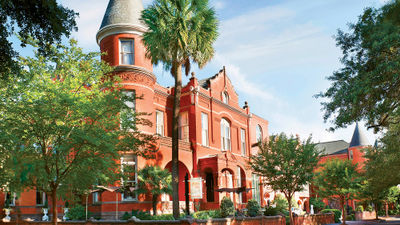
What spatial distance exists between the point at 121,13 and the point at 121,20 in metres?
0.65

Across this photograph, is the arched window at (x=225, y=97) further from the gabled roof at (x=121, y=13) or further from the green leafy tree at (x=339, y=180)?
the gabled roof at (x=121, y=13)

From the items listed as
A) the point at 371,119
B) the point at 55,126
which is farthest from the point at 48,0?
the point at 371,119

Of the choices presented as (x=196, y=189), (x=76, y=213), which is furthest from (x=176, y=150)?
(x=76, y=213)

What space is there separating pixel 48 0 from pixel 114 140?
250 inches

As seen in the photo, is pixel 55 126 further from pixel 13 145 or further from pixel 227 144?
pixel 227 144

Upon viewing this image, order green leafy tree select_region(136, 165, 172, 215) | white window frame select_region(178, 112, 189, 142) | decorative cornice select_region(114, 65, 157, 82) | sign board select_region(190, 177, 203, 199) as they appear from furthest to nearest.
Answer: white window frame select_region(178, 112, 189, 142) < decorative cornice select_region(114, 65, 157, 82) < green leafy tree select_region(136, 165, 172, 215) < sign board select_region(190, 177, 203, 199)

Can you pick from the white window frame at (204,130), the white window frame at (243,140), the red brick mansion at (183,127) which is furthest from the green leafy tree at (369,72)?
the white window frame at (243,140)

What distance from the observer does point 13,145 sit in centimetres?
1407

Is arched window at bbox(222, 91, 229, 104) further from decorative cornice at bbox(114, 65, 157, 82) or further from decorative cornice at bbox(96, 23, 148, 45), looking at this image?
decorative cornice at bbox(96, 23, 148, 45)

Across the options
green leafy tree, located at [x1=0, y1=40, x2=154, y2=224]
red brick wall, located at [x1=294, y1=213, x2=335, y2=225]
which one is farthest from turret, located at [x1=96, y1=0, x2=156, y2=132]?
red brick wall, located at [x1=294, y1=213, x2=335, y2=225]

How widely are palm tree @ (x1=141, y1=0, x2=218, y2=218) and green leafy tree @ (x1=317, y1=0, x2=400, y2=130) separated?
7.88 meters

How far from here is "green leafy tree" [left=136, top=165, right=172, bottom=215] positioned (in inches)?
930

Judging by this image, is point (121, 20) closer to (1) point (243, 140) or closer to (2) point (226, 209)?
(2) point (226, 209)

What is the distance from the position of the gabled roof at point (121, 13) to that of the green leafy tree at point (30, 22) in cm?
1483
